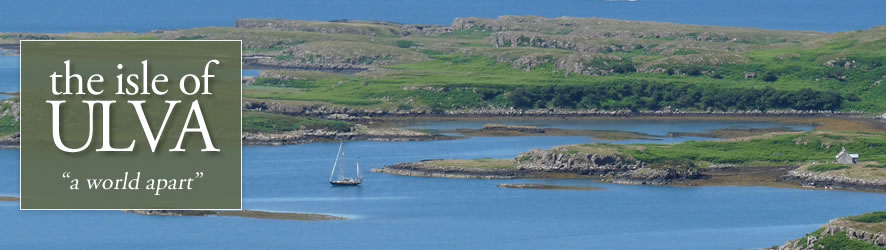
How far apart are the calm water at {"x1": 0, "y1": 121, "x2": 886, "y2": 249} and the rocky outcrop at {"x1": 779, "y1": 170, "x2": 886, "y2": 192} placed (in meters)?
1.86

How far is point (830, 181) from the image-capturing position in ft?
400

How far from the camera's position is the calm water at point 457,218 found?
9956 centimetres

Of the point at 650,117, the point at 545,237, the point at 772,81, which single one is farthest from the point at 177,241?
the point at 772,81

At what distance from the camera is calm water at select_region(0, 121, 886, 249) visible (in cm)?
9956

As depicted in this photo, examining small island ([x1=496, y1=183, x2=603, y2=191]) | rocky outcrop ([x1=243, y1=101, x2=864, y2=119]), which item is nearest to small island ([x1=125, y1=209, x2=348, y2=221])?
small island ([x1=496, y1=183, x2=603, y2=191])

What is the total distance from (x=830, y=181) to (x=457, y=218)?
25.0m

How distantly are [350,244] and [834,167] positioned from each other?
126 ft

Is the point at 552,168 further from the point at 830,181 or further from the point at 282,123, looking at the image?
the point at 282,123

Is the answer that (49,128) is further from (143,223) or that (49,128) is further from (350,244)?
(350,244)

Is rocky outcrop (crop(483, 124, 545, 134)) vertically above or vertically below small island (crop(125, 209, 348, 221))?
above

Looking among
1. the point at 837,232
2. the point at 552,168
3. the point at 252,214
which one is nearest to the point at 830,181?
the point at 552,168

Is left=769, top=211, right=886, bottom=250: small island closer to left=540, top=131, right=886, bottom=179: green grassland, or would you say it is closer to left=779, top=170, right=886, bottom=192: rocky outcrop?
left=779, top=170, right=886, bottom=192: rocky outcrop

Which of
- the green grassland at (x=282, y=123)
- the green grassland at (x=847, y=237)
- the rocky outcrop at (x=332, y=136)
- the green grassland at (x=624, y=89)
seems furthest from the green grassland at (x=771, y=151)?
the green grassland at (x=624, y=89)

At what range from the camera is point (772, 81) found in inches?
7623
